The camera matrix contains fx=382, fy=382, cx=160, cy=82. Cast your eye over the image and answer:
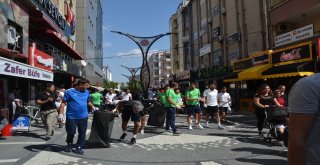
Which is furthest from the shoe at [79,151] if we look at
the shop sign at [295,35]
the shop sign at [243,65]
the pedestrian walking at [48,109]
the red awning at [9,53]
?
the shop sign at [243,65]

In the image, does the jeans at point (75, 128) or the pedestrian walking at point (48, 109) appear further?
the pedestrian walking at point (48, 109)

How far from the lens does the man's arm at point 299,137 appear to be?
6.88 feet

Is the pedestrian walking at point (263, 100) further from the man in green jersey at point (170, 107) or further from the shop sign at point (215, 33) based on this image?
the shop sign at point (215, 33)

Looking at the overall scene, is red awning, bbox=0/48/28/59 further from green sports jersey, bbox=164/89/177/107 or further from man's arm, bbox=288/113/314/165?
man's arm, bbox=288/113/314/165

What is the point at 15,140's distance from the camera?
10453mm

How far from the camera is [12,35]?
16625mm

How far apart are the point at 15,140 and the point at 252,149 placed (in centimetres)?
632

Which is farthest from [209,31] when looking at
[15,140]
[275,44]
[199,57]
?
[15,140]

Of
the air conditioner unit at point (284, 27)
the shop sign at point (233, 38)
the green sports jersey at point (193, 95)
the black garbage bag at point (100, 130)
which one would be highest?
the shop sign at point (233, 38)

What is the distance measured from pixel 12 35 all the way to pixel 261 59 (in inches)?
550

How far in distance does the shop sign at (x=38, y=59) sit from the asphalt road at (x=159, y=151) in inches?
350

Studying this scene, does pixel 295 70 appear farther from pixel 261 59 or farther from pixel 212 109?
pixel 212 109

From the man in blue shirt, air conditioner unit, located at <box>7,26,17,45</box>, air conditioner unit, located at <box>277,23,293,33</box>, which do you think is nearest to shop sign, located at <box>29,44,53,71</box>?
air conditioner unit, located at <box>7,26,17,45</box>

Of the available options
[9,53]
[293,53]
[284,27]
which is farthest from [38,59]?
[284,27]
